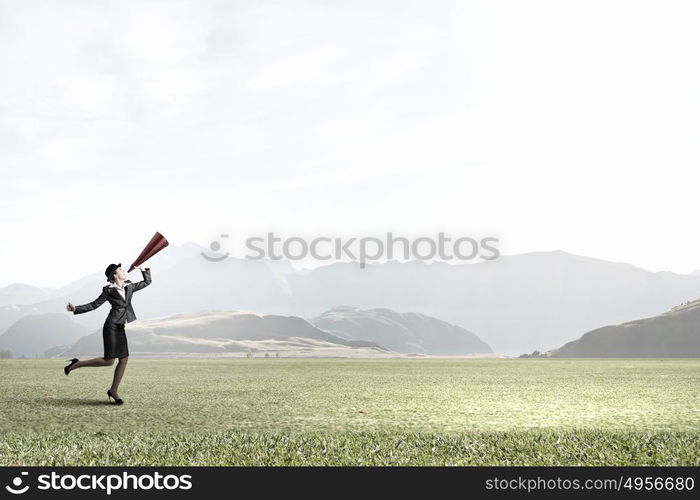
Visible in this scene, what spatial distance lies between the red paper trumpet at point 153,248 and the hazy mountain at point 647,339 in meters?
140

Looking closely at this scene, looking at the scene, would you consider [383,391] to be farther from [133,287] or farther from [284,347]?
[284,347]

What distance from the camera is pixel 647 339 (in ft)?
Answer: 475

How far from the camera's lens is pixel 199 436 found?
8.58 m

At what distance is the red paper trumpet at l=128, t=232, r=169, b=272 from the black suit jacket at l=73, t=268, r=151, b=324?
36 centimetres

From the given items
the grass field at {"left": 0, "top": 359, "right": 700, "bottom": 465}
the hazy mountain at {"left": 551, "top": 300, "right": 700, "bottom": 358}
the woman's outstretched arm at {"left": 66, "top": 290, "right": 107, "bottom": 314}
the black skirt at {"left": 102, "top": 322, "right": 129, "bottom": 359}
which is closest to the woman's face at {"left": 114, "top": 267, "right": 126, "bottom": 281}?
the woman's outstretched arm at {"left": 66, "top": 290, "right": 107, "bottom": 314}

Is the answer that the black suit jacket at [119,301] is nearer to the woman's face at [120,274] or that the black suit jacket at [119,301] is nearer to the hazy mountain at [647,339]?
the woman's face at [120,274]

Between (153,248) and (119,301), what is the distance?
4.23 feet

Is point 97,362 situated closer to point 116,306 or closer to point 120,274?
point 116,306

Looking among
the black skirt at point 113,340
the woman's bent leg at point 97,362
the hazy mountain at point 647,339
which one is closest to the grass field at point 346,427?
the woman's bent leg at point 97,362

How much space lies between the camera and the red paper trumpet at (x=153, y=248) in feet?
33.2

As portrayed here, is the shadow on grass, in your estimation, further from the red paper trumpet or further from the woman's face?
the red paper trumpet
